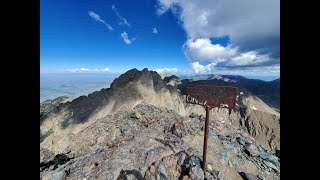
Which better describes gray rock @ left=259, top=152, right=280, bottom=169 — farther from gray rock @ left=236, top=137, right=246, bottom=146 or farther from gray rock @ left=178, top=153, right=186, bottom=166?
gray rock @ left=178, top=153, right=186, bottom=166

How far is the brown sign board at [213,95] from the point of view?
8492mm

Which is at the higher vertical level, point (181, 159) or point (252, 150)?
point (181, 159)

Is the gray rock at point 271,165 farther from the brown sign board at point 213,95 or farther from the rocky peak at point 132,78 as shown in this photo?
the rocky peak at point 132,78

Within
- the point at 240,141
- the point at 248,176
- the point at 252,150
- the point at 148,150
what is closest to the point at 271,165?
the point at 252,150

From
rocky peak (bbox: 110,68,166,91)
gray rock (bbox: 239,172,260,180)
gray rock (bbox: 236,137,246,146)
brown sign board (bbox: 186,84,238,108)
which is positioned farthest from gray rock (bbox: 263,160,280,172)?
rocky peak (bbox: 110,68,166,91)

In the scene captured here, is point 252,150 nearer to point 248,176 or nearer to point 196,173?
point 248,176

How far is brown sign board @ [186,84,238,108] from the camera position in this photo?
849cm

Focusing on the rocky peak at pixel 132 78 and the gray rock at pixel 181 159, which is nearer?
the gray rock at pixel 181 159

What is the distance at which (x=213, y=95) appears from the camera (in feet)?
28.7

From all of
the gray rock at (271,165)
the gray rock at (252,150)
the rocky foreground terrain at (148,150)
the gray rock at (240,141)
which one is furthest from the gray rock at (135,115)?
the gray rock at (271,165)
